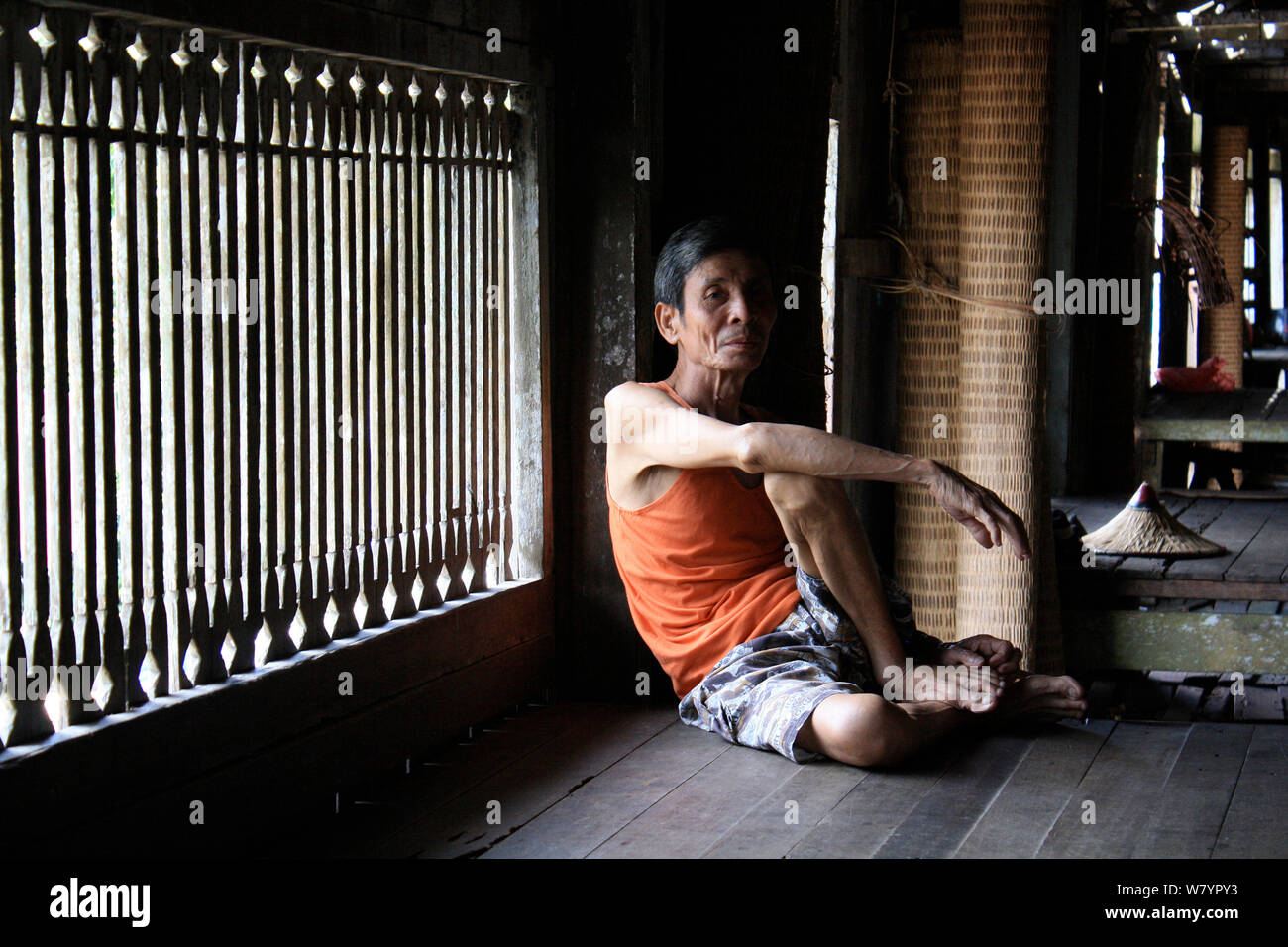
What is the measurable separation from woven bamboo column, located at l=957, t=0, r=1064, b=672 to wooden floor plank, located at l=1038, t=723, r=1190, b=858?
903 mm

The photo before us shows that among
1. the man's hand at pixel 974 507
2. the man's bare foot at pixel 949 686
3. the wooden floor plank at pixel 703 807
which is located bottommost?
the wooden floor plank at pixel 703 807

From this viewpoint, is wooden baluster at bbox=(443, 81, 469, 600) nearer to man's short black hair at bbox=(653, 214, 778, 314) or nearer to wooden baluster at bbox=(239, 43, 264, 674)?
man's short black hair at bbox=(653, 214, 778, 314)

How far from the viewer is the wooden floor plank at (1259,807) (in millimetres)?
2857

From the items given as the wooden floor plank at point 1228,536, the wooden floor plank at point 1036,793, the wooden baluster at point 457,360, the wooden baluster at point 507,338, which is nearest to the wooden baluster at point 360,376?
the wooden baluster at point 457,360

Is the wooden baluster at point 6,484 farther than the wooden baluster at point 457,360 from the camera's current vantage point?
No

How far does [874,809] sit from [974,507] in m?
0.69

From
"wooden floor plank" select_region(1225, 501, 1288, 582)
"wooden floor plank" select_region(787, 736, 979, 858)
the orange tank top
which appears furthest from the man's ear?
"wooden floor plank" select_region(1225, 501, 1288, 582)

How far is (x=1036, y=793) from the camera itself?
10.3 feet

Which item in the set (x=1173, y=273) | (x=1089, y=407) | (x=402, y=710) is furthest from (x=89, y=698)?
(x=1173, y=273)

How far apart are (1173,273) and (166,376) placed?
8.19 m

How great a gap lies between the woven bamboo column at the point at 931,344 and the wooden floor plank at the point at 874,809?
1.46m

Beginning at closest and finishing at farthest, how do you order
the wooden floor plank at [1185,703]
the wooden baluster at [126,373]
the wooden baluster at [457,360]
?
1. the wooden baluster at [126,373]
2. the wooden baluster at [457,360]
3. the wooden floor plank at [1185,703]

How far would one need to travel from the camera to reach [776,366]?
410 centimetres

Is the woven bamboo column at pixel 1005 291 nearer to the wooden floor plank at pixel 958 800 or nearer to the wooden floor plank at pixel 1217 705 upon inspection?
the wooden floor plank at pixel 958 800
